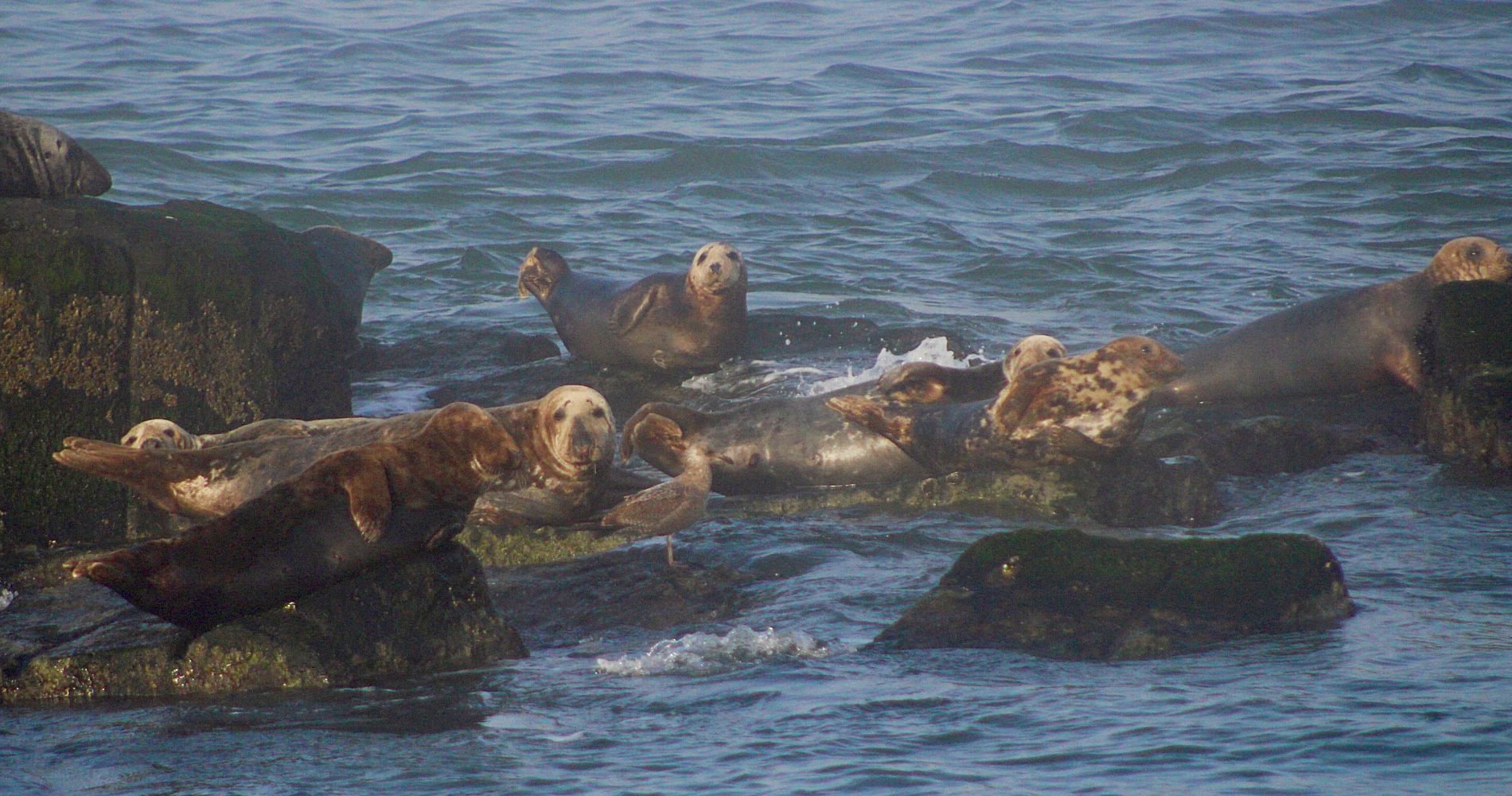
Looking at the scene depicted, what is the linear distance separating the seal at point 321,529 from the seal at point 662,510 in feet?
3.43

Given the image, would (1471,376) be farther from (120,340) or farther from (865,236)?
(865,236)

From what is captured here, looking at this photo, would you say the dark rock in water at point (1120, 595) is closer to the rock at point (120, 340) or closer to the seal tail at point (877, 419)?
the seal tail at point (877, 419)

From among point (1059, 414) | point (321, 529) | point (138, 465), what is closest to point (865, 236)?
point (1059, 414)

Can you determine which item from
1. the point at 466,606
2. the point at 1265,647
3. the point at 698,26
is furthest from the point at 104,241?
the point at 698,26

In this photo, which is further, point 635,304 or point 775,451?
point 635,304

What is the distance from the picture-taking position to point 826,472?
23.3 feet

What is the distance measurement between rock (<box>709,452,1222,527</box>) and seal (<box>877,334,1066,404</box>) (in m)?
0.65

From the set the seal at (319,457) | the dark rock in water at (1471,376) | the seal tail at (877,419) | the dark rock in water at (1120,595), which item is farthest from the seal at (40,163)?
the dark rock in water at (1471,376)

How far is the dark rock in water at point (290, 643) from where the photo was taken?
4.27 meters

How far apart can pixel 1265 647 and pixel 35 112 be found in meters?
17.4

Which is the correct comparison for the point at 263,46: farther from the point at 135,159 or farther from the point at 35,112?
the point at 135,159

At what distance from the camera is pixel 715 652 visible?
4.50 m

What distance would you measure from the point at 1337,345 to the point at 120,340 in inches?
252

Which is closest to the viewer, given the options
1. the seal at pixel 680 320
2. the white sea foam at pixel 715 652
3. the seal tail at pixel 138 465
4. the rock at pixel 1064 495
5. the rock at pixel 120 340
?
the white sea foam at pixel 715 652
